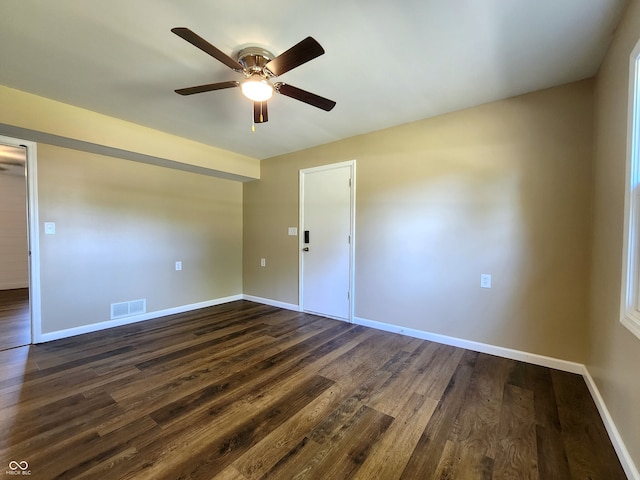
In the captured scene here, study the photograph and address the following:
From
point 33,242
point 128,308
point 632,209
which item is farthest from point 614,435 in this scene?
point 33,242

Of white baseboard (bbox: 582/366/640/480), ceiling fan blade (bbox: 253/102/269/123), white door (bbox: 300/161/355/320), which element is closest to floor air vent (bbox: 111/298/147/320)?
white door (bbox: 300/161/355/320)

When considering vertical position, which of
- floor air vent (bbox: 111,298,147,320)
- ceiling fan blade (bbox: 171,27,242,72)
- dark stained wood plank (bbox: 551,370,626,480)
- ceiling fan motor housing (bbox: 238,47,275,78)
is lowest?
dark stained wood plank (bbox: 551,370,626,480)

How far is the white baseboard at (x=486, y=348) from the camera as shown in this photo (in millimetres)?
2238

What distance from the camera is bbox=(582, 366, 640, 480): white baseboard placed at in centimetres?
125

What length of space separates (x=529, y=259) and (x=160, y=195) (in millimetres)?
4331

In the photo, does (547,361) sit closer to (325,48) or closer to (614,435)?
(614,435)

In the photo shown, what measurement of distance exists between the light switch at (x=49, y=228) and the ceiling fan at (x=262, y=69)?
2.26m

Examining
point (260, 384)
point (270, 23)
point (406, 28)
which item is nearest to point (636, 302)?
point (406, 28)

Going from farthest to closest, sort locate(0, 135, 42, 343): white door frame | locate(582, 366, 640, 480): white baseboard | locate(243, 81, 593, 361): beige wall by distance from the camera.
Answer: locate(0, 135, 42, 343): white door frame < locate(243, 81, 593, 361): beige wall < locate(582, 366, 640, 480): white baseboard

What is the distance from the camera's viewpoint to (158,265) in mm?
3705

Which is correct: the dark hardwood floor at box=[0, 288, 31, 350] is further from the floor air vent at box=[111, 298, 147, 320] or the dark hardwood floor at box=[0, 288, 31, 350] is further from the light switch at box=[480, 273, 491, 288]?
the light switch at box=[480, 273, 491, 288]

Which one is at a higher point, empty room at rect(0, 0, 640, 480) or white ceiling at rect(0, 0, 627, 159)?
white ceiling at rect(0, 0, 627, 159)

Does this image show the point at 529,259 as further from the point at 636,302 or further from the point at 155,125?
the point at 155,125

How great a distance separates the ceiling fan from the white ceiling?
0.09m
